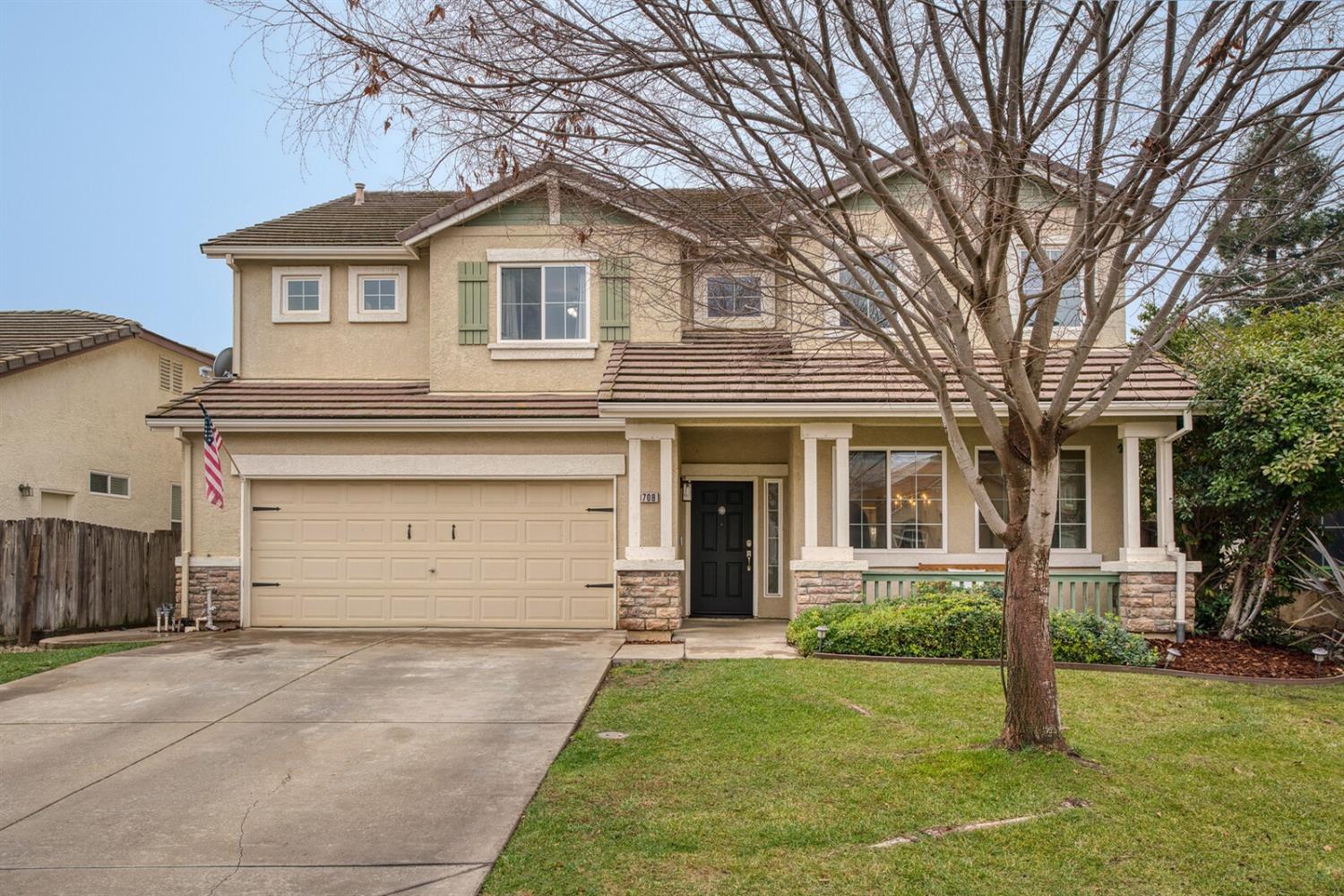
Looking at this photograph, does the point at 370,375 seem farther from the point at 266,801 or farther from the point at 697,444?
the point at 266,801

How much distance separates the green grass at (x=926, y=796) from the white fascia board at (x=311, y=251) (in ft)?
26.6

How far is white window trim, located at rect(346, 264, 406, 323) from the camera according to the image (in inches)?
578

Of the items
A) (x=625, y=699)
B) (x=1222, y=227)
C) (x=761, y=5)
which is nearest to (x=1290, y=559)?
(x=1222, y=227)

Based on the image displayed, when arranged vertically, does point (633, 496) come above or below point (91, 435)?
below

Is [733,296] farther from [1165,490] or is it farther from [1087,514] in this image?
[1087,514]

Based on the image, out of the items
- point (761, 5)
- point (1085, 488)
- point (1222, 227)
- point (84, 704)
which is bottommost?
point (84, 704)

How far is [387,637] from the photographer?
41.8ft

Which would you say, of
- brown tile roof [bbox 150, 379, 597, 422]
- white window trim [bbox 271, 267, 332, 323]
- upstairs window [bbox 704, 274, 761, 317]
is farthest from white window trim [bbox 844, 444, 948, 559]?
white window trim [bbox 271, 267, 332, 323]

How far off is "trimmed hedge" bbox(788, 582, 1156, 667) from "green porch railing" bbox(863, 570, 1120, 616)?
113 centimetres

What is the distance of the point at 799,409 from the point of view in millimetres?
12492

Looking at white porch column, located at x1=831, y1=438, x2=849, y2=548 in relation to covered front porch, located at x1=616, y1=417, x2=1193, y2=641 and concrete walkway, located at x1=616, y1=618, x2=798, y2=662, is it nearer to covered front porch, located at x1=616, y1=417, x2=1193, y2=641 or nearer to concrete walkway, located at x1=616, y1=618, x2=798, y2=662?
covered front porch, located at x1=616, y1=417, x2=1193, y2=641

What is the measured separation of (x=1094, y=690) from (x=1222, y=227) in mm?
4651

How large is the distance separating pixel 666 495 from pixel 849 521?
251cm

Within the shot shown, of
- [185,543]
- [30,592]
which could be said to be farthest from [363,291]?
[30,592]
